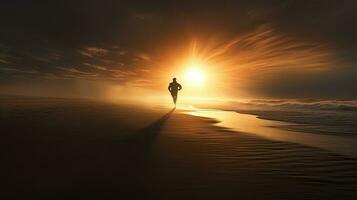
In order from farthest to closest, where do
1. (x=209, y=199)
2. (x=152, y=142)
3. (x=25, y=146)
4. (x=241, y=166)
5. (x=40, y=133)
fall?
(x=40, y=133)
(x=152, y=142)
(x=25, y=146)
(x=241, y=166)
(x=209, y=199)

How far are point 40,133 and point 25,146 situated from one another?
2057mm

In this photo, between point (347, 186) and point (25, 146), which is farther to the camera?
point (25, 146)

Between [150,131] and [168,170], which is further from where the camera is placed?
[150,131]

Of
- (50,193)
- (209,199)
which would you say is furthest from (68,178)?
(209,199)

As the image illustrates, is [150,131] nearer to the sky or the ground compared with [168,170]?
nearer to the sky

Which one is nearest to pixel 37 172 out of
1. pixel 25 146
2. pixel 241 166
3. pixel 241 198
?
pixel 25 146

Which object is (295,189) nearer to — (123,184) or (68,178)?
(123,184)

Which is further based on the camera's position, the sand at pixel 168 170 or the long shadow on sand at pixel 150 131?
the long shadow on sand at pixel 150 131

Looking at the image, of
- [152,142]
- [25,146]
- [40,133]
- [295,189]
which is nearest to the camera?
[295,189]

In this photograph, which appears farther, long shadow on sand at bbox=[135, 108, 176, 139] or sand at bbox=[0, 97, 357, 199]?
long shadow on sand at bbox=[135, 108, 176, 139]

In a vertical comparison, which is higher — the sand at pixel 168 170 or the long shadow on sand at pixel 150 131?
the long shadow on sand at pixel 150 131

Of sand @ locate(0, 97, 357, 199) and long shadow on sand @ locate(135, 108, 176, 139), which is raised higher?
long shadow on sand @ locate(135, 108, 176, 139)

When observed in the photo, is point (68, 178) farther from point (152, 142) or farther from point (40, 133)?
point (40, 133)

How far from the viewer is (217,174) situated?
4.50 metres
